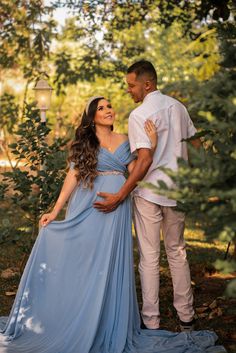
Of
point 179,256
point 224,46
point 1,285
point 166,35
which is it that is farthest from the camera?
point 166,35

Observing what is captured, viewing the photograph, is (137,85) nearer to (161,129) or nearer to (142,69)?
(142,69)

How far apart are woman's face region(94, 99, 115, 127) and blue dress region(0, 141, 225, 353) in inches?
8.1

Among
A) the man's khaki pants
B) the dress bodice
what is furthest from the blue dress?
the man's khaki pants

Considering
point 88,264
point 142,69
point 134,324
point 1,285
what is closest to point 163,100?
point 142,69

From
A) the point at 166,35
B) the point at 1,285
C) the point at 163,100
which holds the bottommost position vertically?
the point at 1,285

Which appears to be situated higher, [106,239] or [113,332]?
[106,239]

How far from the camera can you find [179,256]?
508 centimetres

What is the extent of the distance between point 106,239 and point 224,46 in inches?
85.6

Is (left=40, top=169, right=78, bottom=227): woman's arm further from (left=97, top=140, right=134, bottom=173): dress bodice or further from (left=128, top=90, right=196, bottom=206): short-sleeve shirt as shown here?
A: (left=128, top=90, right=196, bottom=206): short-sleeve shirt

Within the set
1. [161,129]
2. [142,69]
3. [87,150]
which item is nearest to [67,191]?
[87,150]

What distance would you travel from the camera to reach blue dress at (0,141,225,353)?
4723 millimetres

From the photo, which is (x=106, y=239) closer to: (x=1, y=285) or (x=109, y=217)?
(x=109, y=217)

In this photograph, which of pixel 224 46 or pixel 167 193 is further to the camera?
pixel 224 46

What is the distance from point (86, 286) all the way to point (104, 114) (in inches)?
50.3
